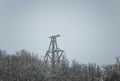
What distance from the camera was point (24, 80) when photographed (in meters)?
13.4

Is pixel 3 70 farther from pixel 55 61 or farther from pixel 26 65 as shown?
pixel 55 61

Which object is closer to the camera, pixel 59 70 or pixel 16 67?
pixel 16 67

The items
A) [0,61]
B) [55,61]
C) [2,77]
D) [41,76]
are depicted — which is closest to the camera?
[2,77]

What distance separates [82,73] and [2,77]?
7.23 m

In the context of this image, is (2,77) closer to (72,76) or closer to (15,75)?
(15,75)

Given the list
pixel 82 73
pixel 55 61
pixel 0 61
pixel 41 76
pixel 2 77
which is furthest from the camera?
pixel 55 61

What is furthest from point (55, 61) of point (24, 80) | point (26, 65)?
point (24, 80)

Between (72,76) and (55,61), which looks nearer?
(72,76)

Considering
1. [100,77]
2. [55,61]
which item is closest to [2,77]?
[55,61]

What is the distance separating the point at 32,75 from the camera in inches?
554

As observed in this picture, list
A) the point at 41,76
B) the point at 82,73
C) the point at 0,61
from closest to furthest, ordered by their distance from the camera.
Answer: the point at 41,76 → the point at 0,61 → the point at 82,73

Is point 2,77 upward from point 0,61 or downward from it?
downward

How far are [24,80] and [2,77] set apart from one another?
5.23ft

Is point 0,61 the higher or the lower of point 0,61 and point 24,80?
the higher
